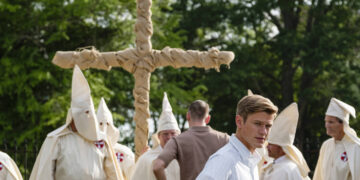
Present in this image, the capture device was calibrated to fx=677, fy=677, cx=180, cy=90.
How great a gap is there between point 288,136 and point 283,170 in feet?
1.90

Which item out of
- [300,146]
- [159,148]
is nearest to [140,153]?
[159,148]

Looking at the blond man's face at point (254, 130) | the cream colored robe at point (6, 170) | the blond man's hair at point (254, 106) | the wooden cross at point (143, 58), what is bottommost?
the cream colored robe at point (6, 170)

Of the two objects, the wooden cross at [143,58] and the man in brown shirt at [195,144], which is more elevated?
the wooden cross at [143,58]

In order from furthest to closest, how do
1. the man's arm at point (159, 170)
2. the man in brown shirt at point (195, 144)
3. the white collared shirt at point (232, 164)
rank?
the man in brown shirt at point (195, 144)
the man's arm at point (159, 170)
the white collared shirt at point (232, 164)

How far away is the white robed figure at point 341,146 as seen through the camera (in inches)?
318

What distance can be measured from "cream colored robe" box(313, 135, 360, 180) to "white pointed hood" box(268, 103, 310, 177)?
1512 mm

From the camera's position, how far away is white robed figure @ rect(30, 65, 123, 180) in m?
6.66

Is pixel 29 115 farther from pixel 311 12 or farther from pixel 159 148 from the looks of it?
pixel 159 148

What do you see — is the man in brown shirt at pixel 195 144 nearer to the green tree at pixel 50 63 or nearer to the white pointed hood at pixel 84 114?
the white pointed hood at pixel 84 114

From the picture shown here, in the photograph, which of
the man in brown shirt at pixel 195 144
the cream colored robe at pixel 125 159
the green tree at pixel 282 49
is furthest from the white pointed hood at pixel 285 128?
the green tree at pixel 282 49

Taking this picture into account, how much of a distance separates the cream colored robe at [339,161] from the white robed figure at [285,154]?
4.79ft

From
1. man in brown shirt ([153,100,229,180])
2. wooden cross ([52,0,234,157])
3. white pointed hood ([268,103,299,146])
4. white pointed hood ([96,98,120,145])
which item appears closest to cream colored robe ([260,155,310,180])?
white pointed hood ([268,103,299,146])

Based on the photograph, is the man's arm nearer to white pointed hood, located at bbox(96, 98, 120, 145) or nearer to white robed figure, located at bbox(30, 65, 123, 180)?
white robed figure, located at bbox(30, 65, 123, 180)

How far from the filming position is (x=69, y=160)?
263 inches
